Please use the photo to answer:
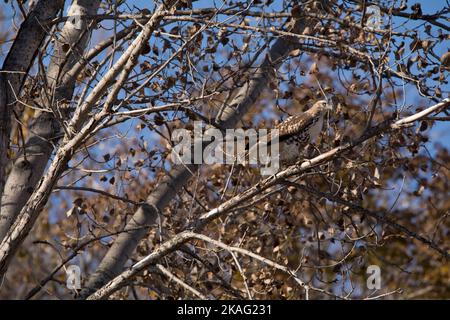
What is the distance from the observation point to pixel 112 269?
6.84 meters

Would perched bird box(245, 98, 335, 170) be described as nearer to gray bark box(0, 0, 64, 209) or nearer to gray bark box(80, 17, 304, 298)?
gray bark box(80, 17, 304, 298)

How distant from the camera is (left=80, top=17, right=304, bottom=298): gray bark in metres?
6.83

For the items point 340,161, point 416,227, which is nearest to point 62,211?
point 416,227

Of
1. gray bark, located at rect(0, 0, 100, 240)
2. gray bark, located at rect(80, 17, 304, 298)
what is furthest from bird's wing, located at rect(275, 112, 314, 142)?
gray bark, located at rect(0, 0, 100, 240)

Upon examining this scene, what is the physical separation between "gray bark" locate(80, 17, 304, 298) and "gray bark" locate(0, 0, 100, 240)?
0.98m

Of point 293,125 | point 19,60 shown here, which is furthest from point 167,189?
point 19,60

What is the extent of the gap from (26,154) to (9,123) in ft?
1.29

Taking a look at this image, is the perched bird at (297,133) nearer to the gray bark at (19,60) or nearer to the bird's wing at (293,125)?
the bird's wing at (293,125)

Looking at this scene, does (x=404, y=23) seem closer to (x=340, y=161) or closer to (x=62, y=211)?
(x=340, y=161)

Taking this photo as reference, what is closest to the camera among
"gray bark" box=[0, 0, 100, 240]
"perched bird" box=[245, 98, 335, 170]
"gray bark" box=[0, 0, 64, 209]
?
"gray bark" box=[0, 0, 64, 209]

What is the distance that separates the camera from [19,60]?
19.3 feet

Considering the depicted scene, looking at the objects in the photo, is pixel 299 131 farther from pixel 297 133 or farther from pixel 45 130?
pixel 45 130

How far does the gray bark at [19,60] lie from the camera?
226 inches

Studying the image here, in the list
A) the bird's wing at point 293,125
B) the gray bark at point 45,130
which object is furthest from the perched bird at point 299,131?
the gray bark at point 45,130
